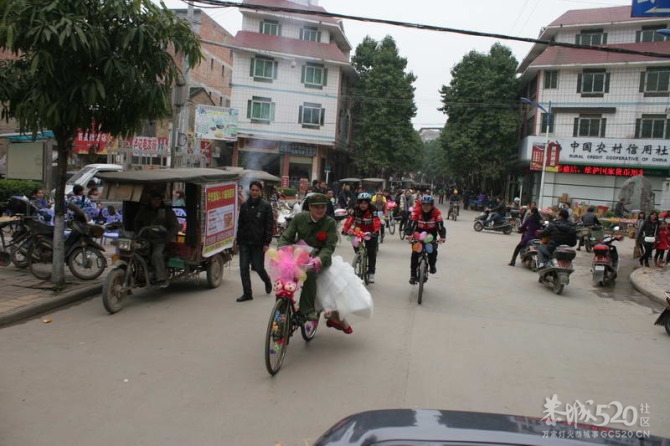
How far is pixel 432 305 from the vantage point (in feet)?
26.4

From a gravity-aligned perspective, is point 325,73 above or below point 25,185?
above

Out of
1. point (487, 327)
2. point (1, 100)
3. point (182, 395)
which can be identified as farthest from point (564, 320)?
point (1, 100)

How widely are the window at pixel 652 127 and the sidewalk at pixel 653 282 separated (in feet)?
68.1

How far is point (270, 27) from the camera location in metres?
33.7

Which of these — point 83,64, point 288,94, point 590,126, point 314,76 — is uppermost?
point 314,76

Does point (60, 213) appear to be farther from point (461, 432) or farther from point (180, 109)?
point (461, 432)

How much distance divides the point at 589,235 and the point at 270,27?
2450cm

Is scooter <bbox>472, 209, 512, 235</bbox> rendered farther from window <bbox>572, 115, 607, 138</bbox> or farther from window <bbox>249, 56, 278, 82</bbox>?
window <bbox>249, 56, 278, 82</bbox>

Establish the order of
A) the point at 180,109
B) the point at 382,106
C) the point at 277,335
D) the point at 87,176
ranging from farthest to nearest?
1. the point at 382,106
2. the point at 87,176
3. the point at 180,109
4. the point at 277,335

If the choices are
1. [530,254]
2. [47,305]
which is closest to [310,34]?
[530,254]

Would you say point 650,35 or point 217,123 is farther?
point 650,35

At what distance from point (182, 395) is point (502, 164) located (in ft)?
120

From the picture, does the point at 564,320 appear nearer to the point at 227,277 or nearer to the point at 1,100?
the point at 227,277

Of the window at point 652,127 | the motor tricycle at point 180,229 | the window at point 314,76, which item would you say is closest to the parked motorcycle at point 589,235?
the motor tricycle at point 180,229
